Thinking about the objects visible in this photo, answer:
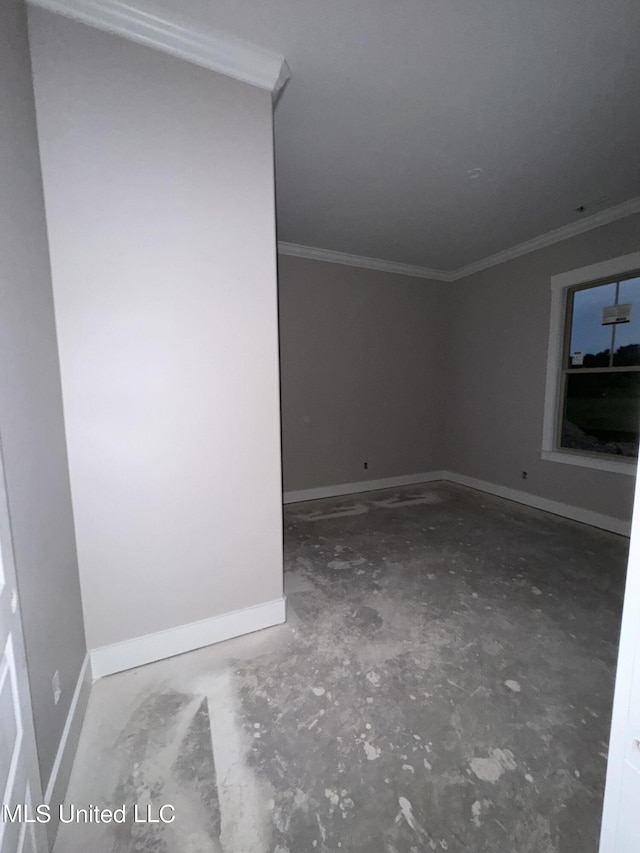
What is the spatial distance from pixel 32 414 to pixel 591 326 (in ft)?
14.8

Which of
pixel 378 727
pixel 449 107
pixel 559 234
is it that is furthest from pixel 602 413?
pixel 378 727

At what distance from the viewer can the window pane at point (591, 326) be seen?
3396 mm

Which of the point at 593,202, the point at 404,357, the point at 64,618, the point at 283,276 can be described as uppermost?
the point at 593,202

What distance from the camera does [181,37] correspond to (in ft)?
4.99

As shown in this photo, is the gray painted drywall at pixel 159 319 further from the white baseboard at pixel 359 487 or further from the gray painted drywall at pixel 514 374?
the gray painted drywall at pixel 514 374

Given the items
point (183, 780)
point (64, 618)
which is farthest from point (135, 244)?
point (183, 780)

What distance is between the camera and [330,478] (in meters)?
4.40

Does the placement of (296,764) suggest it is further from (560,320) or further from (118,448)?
(560,320)

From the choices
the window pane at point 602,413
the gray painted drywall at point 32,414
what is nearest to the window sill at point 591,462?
the window pane at point 602,413

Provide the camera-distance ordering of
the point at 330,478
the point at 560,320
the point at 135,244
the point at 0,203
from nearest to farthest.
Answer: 1. the point at 0,203
2. the point at 135,244
3. the point at 560,320
4. the point at 330,478

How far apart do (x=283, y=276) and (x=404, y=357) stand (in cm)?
192

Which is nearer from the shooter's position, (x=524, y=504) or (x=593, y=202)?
(x=593, y=202)

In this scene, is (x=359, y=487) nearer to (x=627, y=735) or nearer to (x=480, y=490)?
(x=480, y=490)

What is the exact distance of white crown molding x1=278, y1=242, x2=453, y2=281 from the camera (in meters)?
3.96
